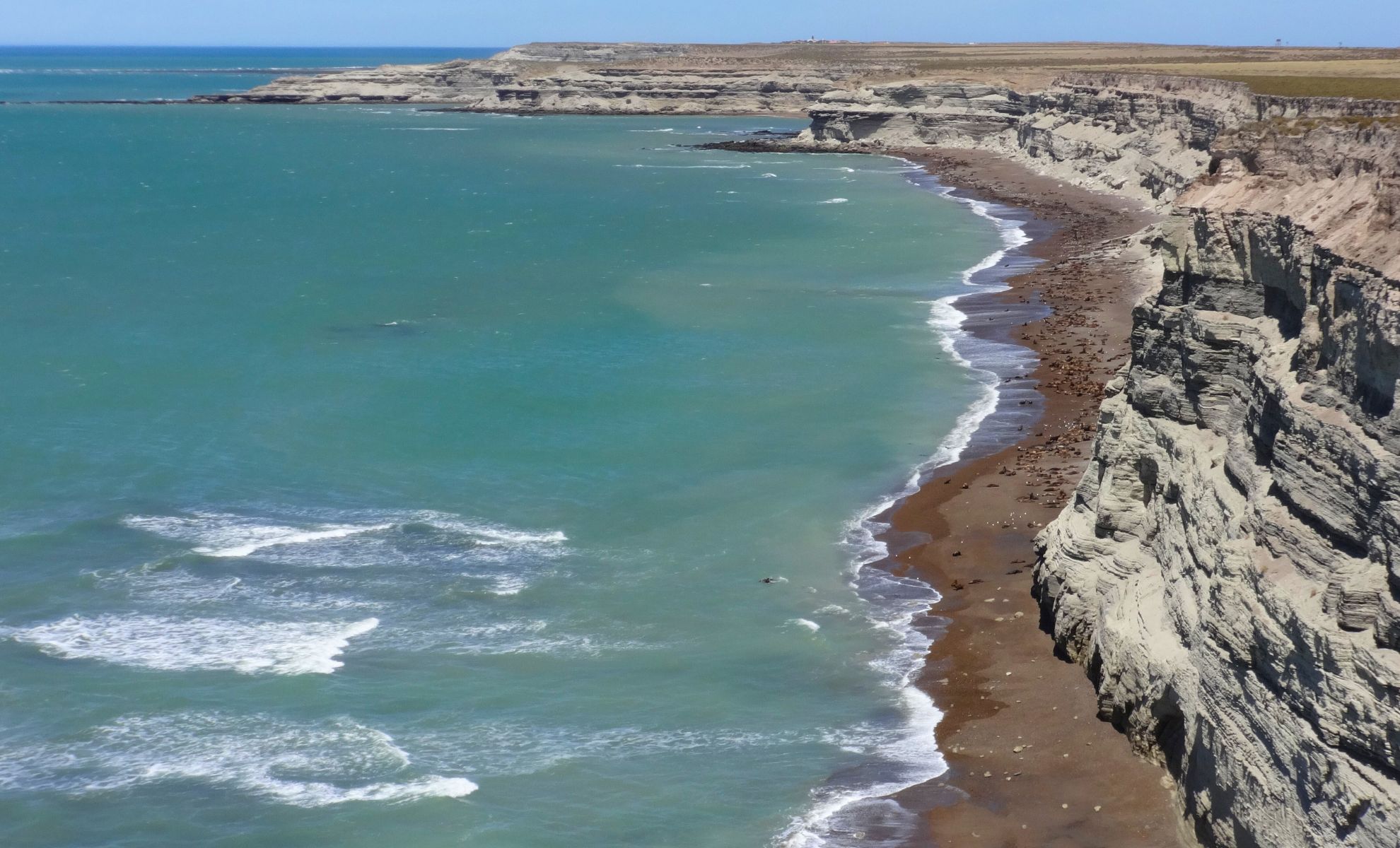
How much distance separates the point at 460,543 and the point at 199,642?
611 cm

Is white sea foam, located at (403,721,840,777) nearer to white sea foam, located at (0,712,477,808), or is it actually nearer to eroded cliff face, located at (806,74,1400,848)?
white sea foam, located at (0,712,477,808)

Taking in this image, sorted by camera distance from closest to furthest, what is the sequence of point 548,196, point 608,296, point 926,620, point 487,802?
point 487,802 < point 926,620 < point 608,296 < point 548,196

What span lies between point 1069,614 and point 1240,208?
680 cm

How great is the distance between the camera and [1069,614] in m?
21.5

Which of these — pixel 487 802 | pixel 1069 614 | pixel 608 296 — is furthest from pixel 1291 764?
pixel 608 296

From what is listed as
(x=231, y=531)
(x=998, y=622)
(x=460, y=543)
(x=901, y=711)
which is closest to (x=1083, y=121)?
(x=460, y=543)

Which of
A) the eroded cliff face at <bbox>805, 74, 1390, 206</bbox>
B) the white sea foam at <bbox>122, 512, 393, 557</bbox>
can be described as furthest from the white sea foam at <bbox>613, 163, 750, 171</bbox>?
the white sea foam at <bbox>122, 512, 393, 557</bbox>

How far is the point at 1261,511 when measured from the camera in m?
16.0

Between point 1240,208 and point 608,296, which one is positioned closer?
point 1240,208

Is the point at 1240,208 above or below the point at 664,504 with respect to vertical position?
above

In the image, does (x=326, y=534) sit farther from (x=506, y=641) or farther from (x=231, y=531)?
(x=506, y=641)

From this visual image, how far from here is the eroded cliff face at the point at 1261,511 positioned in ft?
43.8

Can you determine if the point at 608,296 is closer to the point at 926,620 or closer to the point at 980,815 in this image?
the point at 926,620

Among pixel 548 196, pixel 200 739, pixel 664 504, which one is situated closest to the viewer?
pixel 200 739
